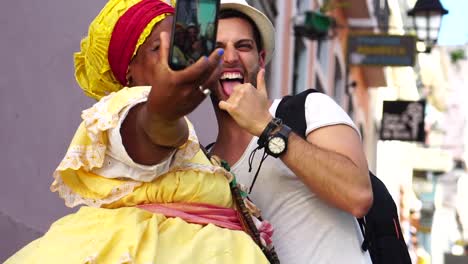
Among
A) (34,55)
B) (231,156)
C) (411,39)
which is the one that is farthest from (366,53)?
(231,156)

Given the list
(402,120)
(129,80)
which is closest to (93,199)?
(129,80)

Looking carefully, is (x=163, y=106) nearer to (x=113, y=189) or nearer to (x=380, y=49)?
(x=113, y=189)

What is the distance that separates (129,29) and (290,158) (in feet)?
1.88

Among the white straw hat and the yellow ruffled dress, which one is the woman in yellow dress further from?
the white straw hat

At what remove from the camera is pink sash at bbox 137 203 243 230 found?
3057 mm

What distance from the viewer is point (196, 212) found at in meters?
3.08

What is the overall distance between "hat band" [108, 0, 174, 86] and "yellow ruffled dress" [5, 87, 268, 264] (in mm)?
253

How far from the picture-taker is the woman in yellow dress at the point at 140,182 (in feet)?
9.52

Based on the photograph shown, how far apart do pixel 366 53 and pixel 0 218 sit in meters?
11.7

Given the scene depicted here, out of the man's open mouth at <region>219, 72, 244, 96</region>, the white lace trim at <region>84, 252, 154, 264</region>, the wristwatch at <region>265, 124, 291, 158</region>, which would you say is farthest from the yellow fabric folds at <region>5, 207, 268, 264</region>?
the man's open mouth at <region>219, 72, 244, 96</region>

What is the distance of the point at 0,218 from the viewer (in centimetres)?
500

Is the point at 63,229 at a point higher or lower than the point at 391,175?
higher

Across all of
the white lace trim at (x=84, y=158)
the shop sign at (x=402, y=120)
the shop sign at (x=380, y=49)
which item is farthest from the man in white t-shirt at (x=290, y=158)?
the shop sign at (x=402, y=120)

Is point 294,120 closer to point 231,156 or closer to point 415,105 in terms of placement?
point 231,156
